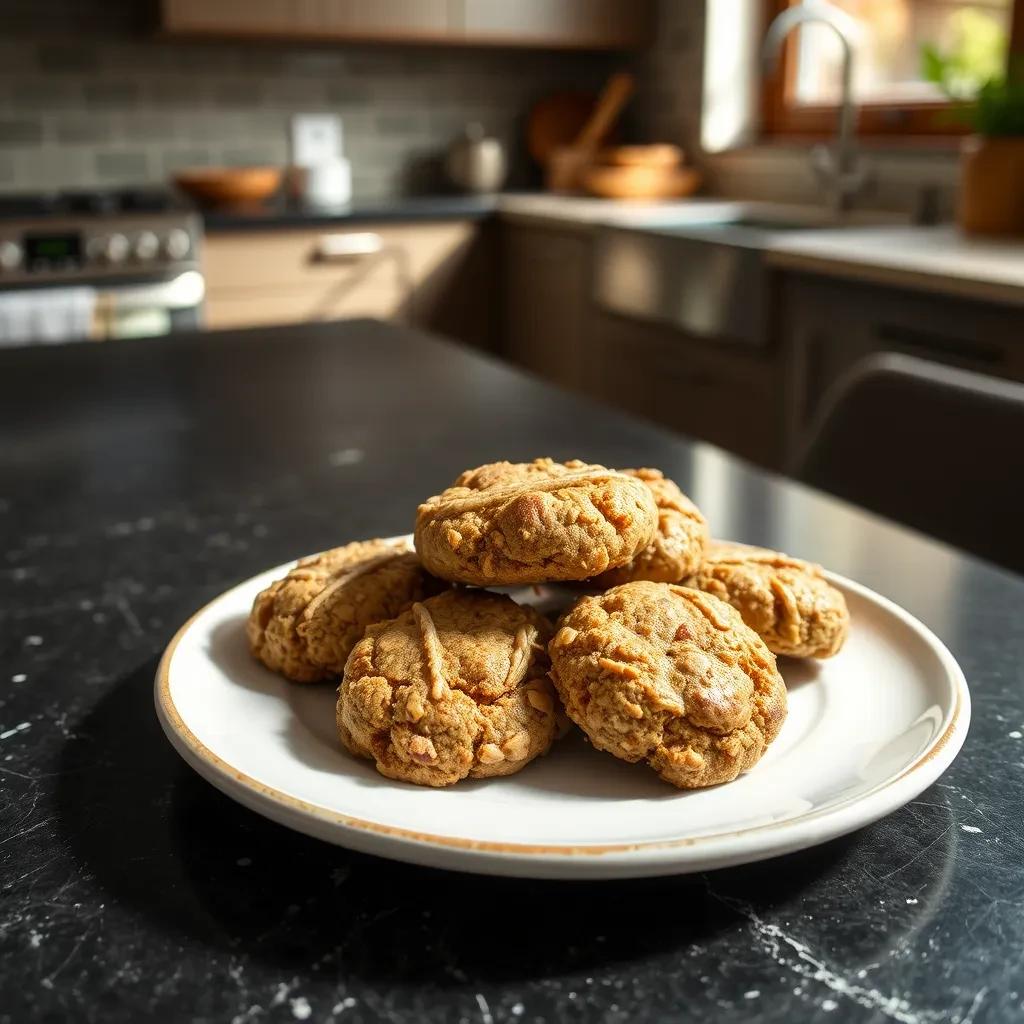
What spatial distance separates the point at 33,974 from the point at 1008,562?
101cm

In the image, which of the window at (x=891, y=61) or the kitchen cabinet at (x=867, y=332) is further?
the window at (x=891, y=61)

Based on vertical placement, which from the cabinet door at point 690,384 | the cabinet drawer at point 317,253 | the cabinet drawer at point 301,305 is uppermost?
the cabinet drawer at point 317,253

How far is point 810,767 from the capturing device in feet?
1.79

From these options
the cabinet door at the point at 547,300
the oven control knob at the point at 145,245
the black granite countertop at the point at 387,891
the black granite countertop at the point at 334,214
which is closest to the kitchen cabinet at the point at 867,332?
the cabinet door at the point at 547,300

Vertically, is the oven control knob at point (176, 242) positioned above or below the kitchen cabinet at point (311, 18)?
below

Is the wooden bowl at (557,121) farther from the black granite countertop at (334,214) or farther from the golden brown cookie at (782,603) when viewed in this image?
the golden brown cookie at (782,603)

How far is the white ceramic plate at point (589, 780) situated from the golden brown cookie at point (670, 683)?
0.02m

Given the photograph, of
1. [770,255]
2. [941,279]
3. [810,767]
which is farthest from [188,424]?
[770,255]

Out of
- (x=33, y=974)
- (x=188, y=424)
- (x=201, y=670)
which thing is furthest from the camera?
(x=188, y=424)

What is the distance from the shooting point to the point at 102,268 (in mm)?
3371

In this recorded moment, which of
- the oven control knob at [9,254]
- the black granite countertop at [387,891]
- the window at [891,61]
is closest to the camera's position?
the black granite countertop at [387,891]

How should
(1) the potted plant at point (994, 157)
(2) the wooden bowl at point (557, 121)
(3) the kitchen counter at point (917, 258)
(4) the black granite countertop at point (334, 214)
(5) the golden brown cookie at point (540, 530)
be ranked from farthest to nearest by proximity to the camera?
(2) the wooden bowl at point (557, 121)
(4) the black granite countertop at point (334, 214)
(1) the potted plant at point (994, 157)
(3) the kitchen counter at point (917, 258)
(5) the golden brown cookie at point (540, 530)

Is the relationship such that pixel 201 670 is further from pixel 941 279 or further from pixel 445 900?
pixel 941 279

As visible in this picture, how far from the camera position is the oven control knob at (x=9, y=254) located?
326 cm
